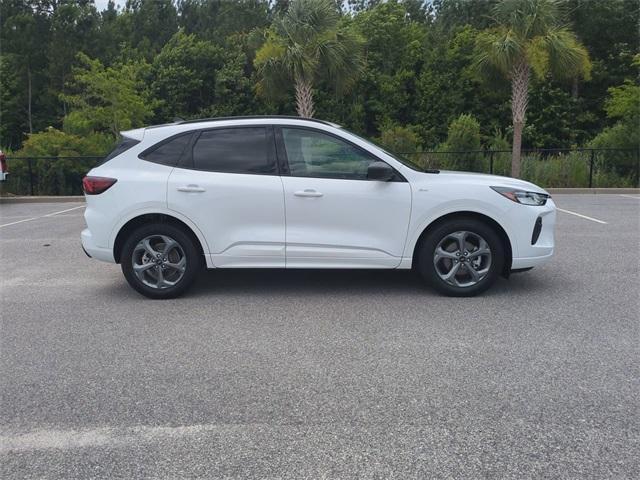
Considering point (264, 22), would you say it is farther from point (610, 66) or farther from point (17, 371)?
point (17, 371)

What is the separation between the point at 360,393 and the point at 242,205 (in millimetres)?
2610

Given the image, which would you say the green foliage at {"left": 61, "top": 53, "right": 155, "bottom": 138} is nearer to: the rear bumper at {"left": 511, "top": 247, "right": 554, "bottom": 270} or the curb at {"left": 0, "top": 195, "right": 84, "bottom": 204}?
the curb at {"left": 0, "top": 195, "right": 84, "bottom": 204}


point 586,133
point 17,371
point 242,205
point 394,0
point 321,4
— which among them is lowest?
point 17,371

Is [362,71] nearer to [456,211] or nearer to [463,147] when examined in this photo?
[463,147]

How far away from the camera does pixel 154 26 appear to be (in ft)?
176

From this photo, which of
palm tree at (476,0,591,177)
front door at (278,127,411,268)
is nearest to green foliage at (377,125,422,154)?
palm tree at (476,0,591,177)

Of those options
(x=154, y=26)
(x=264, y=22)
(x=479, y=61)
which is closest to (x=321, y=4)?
(x=479, y=61)

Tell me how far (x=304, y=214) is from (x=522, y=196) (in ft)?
6.93

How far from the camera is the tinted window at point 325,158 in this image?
5.88 metres

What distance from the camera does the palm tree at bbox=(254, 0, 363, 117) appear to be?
21.8 m

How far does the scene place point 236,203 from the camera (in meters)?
5.82

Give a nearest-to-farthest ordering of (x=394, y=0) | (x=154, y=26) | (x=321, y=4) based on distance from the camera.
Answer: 1. (x=321, y=4)
2. (x=394, y=0)
3. (x=154, y=26)

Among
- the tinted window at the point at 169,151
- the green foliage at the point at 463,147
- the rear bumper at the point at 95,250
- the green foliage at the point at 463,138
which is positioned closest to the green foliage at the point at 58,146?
the green foliage at the point at 463,147

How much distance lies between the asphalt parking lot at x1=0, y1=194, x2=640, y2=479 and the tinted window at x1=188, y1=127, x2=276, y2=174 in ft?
4.19
